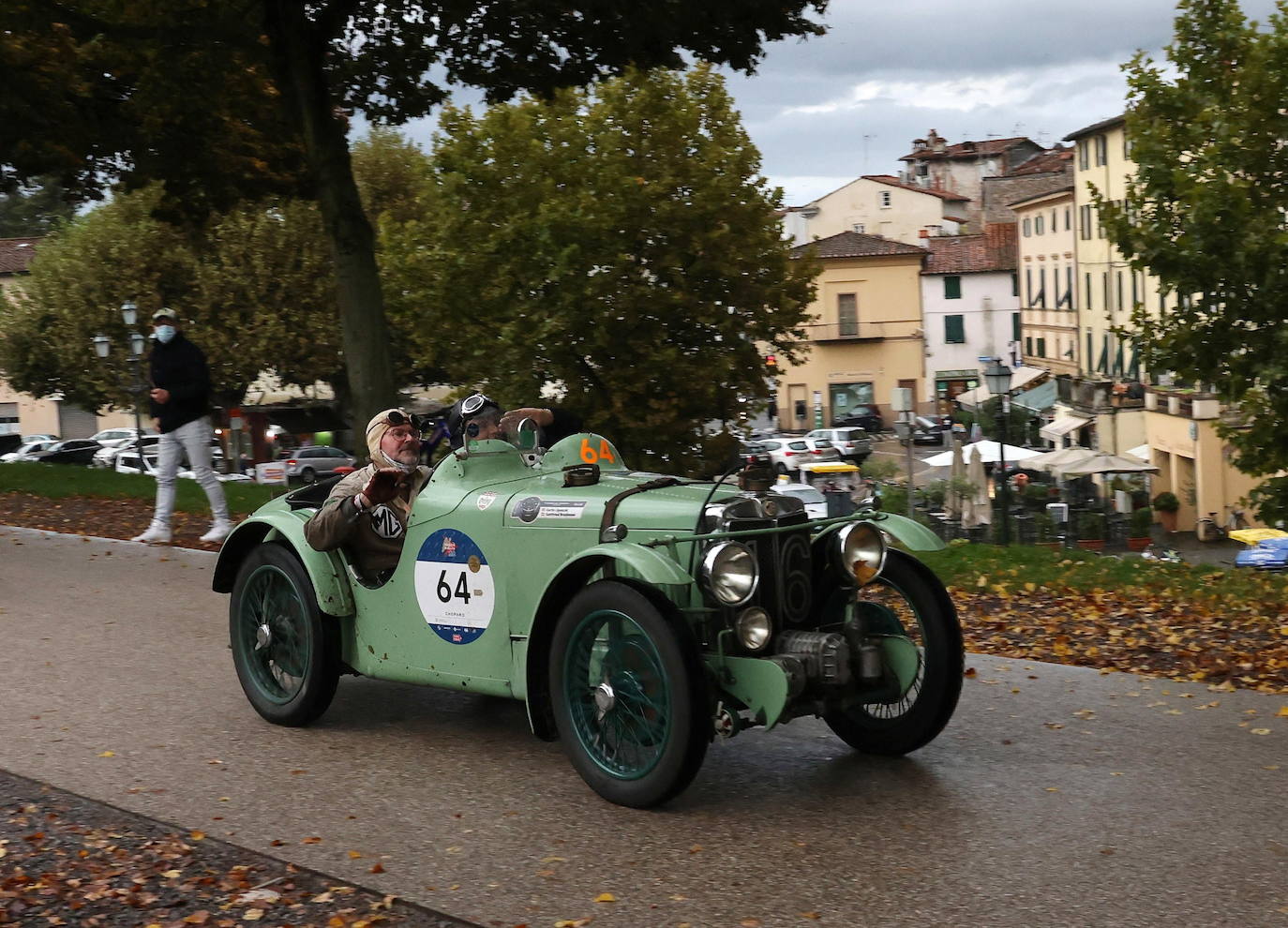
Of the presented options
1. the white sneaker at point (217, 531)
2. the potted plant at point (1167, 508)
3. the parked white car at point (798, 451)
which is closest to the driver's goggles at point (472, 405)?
the white sneaker at point (217, 531)

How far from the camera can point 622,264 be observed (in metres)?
37.3

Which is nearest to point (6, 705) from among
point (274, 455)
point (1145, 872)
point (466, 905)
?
point (466, 905)

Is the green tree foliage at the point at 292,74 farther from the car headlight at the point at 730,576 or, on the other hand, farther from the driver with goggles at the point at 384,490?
the car headlight at the point at 730,576

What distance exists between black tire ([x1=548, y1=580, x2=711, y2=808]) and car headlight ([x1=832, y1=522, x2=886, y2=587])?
714mm

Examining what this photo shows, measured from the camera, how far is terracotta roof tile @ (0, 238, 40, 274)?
82.0 meters

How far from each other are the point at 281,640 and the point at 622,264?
3092 centimetres

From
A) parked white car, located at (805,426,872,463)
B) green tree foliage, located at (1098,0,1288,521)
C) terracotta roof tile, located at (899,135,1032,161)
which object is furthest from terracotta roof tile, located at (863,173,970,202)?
green tree foliage, located at (1098,0,1288,521)

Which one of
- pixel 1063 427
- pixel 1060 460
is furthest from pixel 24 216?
pixel 1060 460

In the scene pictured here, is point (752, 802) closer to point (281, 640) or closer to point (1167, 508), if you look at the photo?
point (281, 640)

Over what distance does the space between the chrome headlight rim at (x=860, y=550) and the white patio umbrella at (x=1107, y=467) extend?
3618 cm

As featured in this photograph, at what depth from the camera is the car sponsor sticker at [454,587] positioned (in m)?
5.96

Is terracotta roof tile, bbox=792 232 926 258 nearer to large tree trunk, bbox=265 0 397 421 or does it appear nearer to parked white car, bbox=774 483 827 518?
parked white car, bbox=774 483 827 518

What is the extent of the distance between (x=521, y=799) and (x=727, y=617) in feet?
3.18

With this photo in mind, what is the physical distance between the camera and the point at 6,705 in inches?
284
